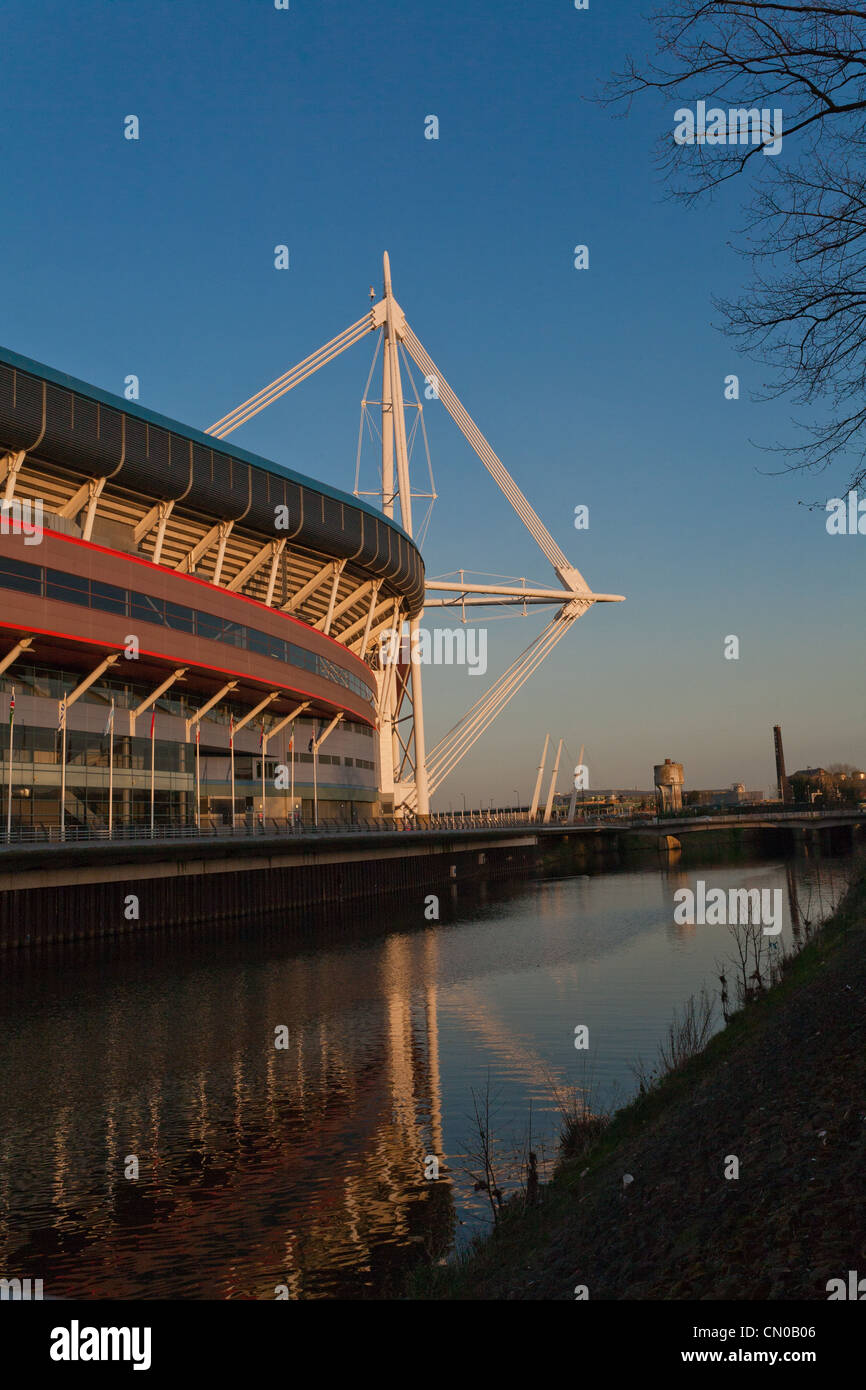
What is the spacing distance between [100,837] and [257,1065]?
71.2 ft

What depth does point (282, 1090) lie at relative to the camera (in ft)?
61.7

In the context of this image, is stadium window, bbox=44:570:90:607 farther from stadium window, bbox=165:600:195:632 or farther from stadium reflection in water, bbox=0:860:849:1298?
stadium reflection in water, bbox=0:860:849:1298

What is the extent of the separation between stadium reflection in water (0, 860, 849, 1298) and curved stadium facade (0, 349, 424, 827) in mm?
9911

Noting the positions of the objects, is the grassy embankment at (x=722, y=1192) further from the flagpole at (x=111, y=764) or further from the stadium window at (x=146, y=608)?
the stadium window at (x=146, y=608)

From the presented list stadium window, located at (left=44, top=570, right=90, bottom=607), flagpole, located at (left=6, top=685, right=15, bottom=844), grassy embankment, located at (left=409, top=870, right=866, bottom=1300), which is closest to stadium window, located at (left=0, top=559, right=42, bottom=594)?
stadium window, located at (left=44, top=570, right=90, bottom=607)

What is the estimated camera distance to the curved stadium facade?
1586 inches

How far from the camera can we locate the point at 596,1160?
11.6m

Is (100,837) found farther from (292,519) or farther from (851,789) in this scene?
(851,789)

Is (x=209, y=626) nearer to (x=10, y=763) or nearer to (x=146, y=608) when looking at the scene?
(x=146, y=608)

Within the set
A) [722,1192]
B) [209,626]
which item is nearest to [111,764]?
[209,626]

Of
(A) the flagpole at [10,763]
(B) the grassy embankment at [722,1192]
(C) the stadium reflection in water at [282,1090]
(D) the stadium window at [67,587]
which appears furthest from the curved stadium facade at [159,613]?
(B) the grassy embankment at [722,1192]

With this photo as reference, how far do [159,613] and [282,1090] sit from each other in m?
30.2
